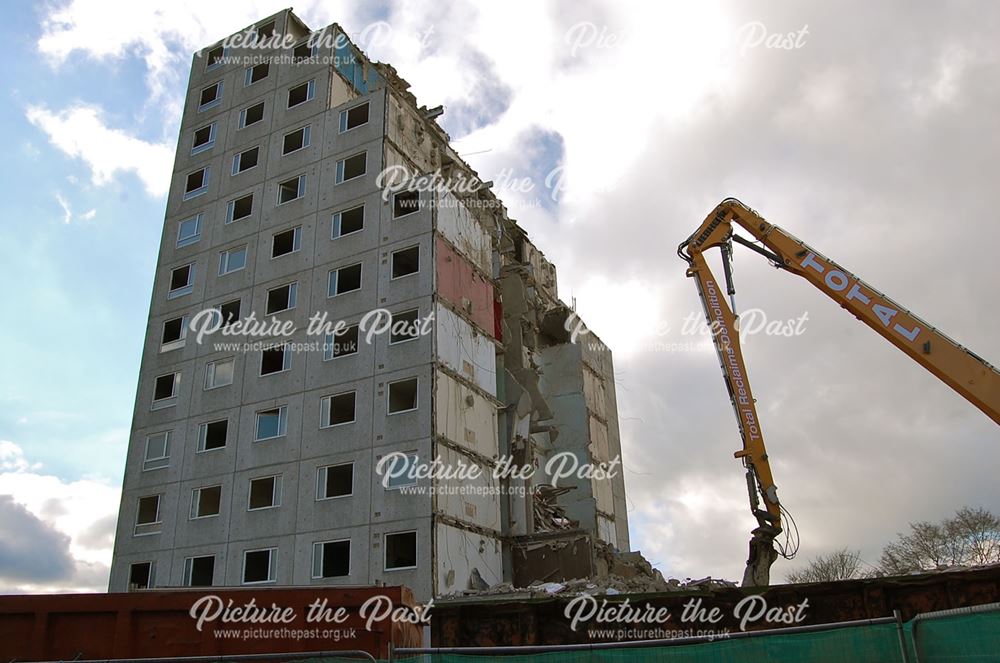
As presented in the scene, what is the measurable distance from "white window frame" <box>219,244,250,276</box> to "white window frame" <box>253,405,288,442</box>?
25.3 feet

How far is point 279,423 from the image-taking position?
107 ft

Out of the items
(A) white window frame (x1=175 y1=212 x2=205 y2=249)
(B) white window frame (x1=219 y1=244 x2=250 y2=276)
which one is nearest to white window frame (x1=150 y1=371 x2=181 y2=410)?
(B) white window frame (x1=219 y1=244 x2=250 y2=276)

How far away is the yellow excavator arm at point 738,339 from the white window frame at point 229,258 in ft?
68.5

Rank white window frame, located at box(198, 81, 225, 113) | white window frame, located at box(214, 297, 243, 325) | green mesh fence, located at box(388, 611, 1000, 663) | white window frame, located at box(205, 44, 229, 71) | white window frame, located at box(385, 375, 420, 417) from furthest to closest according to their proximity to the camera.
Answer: white window frame, located at box(205, 44, 229, 71) < white window frame, located at box(198, 81, 225, 113) < white window frame, located at box(214, 297, 243, 325) < white window frame, located at box(385, 375, 420, 417) < green mesh fence, located at box(388, 611, 1000, 663)

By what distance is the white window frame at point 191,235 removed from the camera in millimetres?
39625

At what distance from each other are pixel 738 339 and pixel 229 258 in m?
24.5

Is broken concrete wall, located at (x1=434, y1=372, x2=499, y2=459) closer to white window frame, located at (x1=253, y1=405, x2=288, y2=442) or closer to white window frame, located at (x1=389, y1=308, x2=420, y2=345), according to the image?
white window frame, located at (x1=389, y1=308, x2=420, y2=345)

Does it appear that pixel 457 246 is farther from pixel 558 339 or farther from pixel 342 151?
pixel 558 339

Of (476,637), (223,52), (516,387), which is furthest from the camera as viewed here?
(223,52)

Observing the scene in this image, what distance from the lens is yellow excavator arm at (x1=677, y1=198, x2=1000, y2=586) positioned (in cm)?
1981

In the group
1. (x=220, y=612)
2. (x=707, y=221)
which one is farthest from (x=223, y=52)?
(x=220, y=612)

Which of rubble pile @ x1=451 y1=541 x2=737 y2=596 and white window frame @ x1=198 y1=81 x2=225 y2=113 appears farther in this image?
white window frame @ x1=198 y1=81 x2=225 y2=113

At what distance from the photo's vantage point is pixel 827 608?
49.6 feet

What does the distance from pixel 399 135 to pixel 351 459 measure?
15.5 meters
